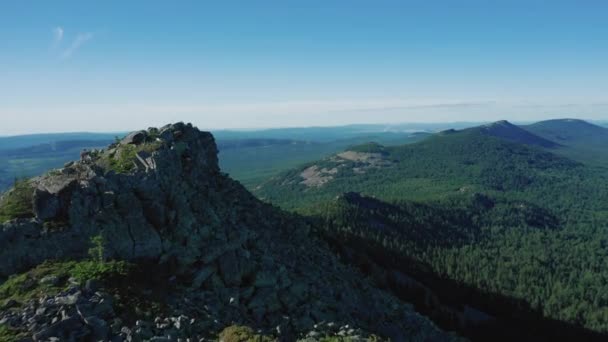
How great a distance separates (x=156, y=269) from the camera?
3278 cm

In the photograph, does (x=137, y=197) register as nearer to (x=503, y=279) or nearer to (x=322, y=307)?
(x=322, y=307)

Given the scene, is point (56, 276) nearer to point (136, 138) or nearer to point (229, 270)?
point (229, 270)

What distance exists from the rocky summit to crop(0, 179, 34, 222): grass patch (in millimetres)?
243

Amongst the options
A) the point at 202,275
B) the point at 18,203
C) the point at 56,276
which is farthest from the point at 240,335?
the point at 18,203

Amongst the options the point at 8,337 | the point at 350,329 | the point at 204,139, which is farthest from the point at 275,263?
the point at 204,139

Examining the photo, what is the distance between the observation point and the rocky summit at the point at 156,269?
86.3 ft

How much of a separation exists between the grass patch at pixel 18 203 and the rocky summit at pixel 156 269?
0.24m

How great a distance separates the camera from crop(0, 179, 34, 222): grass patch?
3559cm

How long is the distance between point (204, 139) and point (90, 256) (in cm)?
2850

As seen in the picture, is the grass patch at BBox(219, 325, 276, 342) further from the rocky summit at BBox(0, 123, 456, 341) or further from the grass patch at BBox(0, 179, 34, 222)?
the grass patch at BBox(0, 179, 34, 222)

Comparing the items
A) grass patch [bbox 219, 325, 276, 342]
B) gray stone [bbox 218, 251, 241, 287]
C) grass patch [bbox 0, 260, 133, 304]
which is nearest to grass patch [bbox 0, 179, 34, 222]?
grass patch [bbox 0, 260, 133, 304]

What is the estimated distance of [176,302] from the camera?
96.1 ft

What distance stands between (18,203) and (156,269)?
14068mm

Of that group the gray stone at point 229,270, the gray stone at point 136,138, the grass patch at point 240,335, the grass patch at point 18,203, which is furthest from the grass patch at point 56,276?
the gray stone at point 136,138
